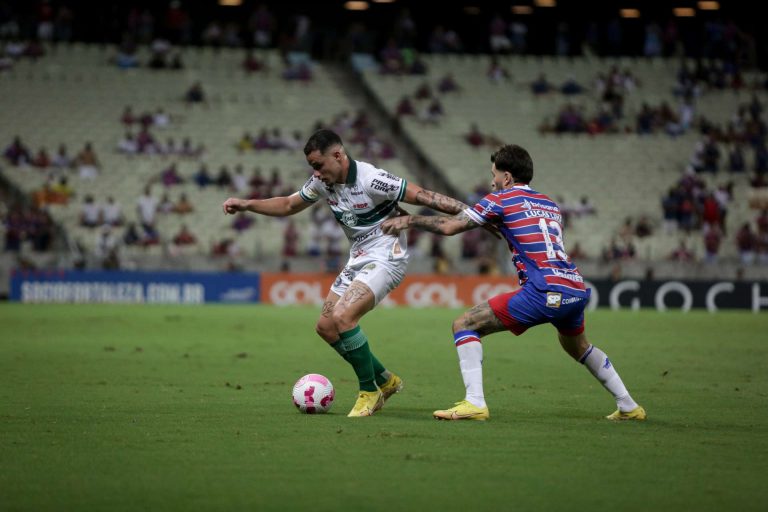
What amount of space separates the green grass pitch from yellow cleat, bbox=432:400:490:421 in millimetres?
138

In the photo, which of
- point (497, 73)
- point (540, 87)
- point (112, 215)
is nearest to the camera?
point (112, 215)

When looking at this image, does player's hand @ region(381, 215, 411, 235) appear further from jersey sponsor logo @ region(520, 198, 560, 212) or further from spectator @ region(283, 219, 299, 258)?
spectator @ region(283, 219, 299, 258)

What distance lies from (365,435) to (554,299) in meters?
1.95

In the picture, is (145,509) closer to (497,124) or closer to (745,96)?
(497,124)

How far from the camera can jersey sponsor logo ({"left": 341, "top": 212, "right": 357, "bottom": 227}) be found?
33.7ft

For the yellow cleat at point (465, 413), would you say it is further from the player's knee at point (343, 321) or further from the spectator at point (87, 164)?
the spectator at point (87, 164)

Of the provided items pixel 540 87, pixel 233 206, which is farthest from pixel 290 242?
pixel 233 206

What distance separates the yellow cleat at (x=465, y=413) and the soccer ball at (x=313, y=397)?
39.9 inches

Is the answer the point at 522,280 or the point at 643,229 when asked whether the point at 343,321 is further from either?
the point at 643,229

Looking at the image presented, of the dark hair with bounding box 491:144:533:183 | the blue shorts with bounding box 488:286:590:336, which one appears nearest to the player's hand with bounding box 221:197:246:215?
the dark hair with bounding box 491:144:533:183

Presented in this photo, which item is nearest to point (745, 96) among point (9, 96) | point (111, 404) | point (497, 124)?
point (497, 124)

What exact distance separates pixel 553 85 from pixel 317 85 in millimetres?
9264

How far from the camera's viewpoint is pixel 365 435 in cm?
859

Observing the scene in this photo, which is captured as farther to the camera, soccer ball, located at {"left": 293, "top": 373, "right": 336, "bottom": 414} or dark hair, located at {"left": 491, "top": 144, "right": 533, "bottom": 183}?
soccer ball, located at {"left": 293, "top": 373, "right": 336, "bottom": 414}
